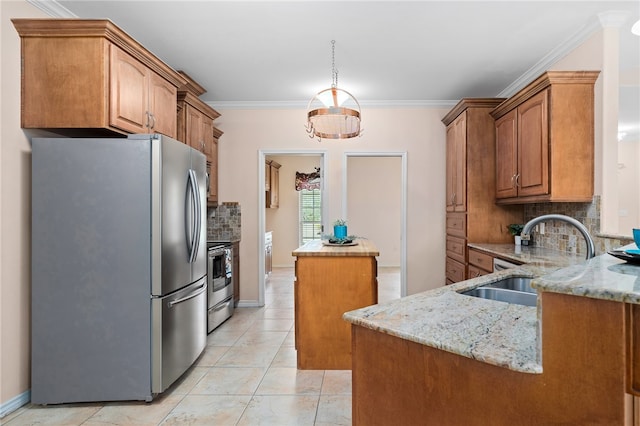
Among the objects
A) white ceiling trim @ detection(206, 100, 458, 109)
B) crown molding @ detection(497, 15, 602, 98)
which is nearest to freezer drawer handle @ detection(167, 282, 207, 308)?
white ceiling trim @ detection(206, 100, 458, 109)

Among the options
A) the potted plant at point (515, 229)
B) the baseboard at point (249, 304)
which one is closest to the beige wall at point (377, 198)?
the baseboard at point (249, 304)

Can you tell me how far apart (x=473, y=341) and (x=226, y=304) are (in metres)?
3.50

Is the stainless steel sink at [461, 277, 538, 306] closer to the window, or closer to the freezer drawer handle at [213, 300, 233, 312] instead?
the freezer drawer handle at [213, 300, 233, 312]

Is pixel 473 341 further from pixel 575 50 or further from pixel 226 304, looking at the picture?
pixel 226 304

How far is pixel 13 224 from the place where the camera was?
219 cm

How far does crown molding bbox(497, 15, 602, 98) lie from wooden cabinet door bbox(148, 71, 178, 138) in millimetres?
3350

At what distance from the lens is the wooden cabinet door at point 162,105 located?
2795 mm

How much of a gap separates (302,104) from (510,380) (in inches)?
168

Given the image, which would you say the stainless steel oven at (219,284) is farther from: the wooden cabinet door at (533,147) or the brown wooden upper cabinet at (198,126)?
the wooden cabinet door at (533,147)

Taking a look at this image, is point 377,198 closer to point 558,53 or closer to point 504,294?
point 558,53

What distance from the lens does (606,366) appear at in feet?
2.31

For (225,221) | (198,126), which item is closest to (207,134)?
(198,126)

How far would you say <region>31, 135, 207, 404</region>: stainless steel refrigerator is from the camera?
221cm

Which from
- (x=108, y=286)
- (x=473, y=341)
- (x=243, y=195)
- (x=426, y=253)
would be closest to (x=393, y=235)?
(x=426, y=253)
